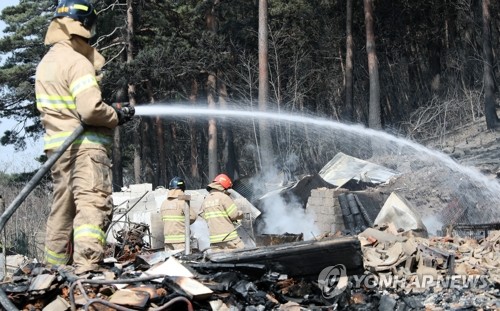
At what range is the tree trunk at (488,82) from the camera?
951 inches

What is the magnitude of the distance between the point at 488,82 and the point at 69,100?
20.8 metres

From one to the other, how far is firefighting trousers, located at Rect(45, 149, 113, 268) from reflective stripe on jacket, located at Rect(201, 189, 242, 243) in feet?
14.1

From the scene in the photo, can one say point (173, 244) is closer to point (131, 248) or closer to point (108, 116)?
point (131, 248)

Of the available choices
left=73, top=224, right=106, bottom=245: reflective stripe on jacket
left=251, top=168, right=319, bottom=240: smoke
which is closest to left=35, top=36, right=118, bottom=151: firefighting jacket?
left=73, top=224, right=106, bottom=245: reflective stripe on jacket

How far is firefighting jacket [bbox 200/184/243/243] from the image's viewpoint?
10125mm

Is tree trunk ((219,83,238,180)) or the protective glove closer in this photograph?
the protective glove

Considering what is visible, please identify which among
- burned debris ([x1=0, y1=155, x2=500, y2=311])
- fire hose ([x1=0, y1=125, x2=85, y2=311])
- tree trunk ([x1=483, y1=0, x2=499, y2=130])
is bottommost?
burned debris ([x1=0, y1=155, x2=500, y2=311])

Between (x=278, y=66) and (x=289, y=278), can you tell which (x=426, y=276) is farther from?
(x=278, y=66)

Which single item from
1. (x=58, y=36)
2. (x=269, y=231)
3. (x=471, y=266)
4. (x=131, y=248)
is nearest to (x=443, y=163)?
(x=269, y=231)

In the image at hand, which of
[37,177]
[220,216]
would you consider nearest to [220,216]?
[220,216]

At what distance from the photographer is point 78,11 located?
596cm

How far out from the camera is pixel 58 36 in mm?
6020

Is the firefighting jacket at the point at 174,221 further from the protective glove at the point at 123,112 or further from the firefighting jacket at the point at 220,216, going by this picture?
the protective glove at the point at 123,112

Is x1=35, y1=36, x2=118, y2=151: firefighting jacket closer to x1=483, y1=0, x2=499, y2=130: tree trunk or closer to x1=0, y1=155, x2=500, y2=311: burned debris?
x1=0, y1=155, x2=500, y2=311: burned debris
